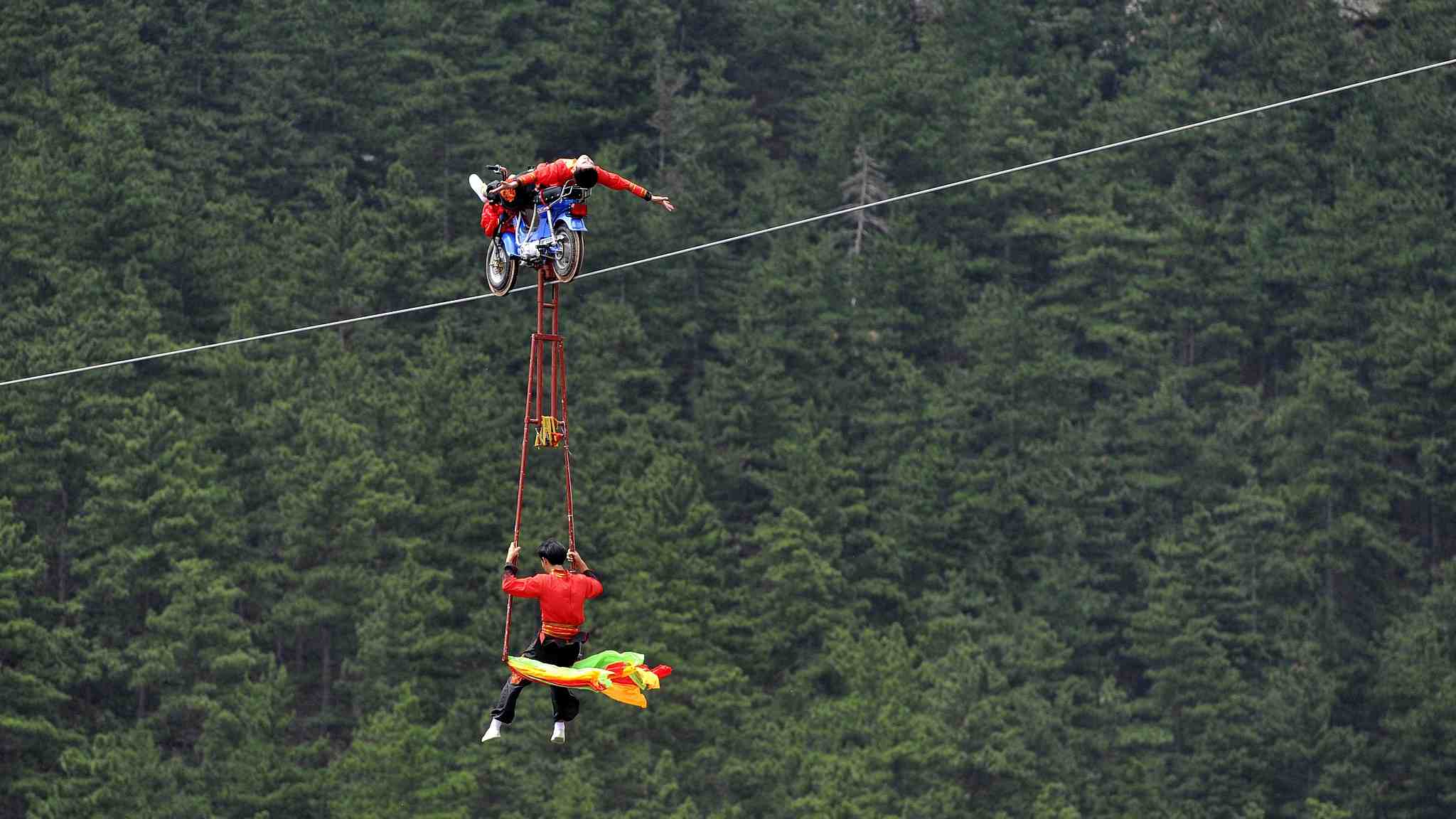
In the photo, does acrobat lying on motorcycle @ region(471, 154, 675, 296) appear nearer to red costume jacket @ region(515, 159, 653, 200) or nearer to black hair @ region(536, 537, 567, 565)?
red costume jacket @ region(515, 159, 653, 200)

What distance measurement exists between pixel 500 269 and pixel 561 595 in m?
4.55

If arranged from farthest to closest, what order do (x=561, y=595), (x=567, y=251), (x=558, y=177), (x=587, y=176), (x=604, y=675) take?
(x=567, y=251), (x=558, y=177), (x=587, y=176), (x=561, y=595), (x=604, y=675)

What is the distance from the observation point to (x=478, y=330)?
3314 inches

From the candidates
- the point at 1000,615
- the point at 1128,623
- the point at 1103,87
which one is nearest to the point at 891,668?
the point at 1000,615

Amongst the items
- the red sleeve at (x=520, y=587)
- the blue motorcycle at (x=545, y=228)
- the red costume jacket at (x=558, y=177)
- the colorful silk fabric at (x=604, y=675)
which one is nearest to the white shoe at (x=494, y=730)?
the colorful silk fabric at (x=604, y=675)

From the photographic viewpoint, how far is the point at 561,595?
2341 centimetres

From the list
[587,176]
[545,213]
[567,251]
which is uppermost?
[587,176]

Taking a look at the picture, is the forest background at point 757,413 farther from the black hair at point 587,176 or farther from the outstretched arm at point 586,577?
the outstretched arm at point 586,577

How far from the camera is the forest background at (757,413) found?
218 ft

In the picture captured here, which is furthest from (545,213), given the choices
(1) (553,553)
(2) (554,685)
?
(2) (554,685)

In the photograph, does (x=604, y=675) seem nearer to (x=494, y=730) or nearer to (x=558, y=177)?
(x=494, y=730)

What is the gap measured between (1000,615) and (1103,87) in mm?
31747

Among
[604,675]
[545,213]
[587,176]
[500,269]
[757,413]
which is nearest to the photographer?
[604,675]

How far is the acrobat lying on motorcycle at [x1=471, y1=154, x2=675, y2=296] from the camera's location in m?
24.8
